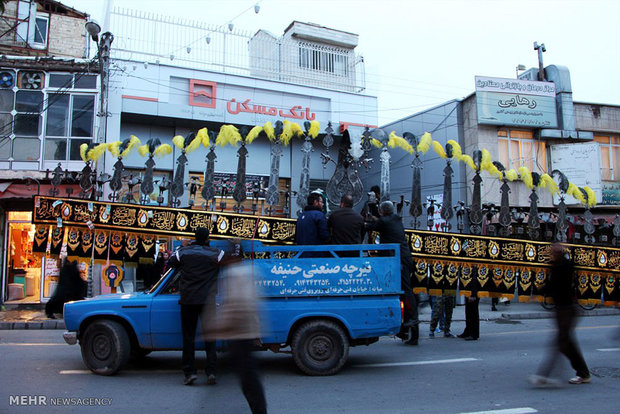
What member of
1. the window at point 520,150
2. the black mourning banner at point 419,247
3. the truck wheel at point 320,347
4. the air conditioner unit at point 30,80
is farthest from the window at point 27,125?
the window at point 520,150

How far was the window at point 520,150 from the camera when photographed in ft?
65.5

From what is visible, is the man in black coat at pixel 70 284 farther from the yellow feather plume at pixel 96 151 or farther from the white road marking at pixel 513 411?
the white road marking at pixel 513 411

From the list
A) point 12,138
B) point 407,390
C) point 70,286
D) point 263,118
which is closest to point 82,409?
point 407,390

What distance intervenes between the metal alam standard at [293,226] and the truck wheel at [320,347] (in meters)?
2.27

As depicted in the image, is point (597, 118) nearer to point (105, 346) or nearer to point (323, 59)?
point (323, 59)

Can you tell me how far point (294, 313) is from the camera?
6188 mm

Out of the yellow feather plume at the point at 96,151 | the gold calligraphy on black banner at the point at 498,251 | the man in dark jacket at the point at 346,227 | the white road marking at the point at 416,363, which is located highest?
the yellow feather plume at the point at 96,151

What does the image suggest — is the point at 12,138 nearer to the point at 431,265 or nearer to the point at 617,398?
the point at 431,265

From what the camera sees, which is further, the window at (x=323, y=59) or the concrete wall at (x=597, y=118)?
the window at (x=323, y=59)

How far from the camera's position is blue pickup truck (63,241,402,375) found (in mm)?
6105

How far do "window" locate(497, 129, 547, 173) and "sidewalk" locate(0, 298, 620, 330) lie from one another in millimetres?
6277

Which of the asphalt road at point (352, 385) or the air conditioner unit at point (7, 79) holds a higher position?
the air conditioner unit at point (7, 79)

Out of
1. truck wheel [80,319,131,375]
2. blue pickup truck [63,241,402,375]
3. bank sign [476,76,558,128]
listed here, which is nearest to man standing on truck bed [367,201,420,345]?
blue pickup truck [63,241,402,375]

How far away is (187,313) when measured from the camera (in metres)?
5.82
